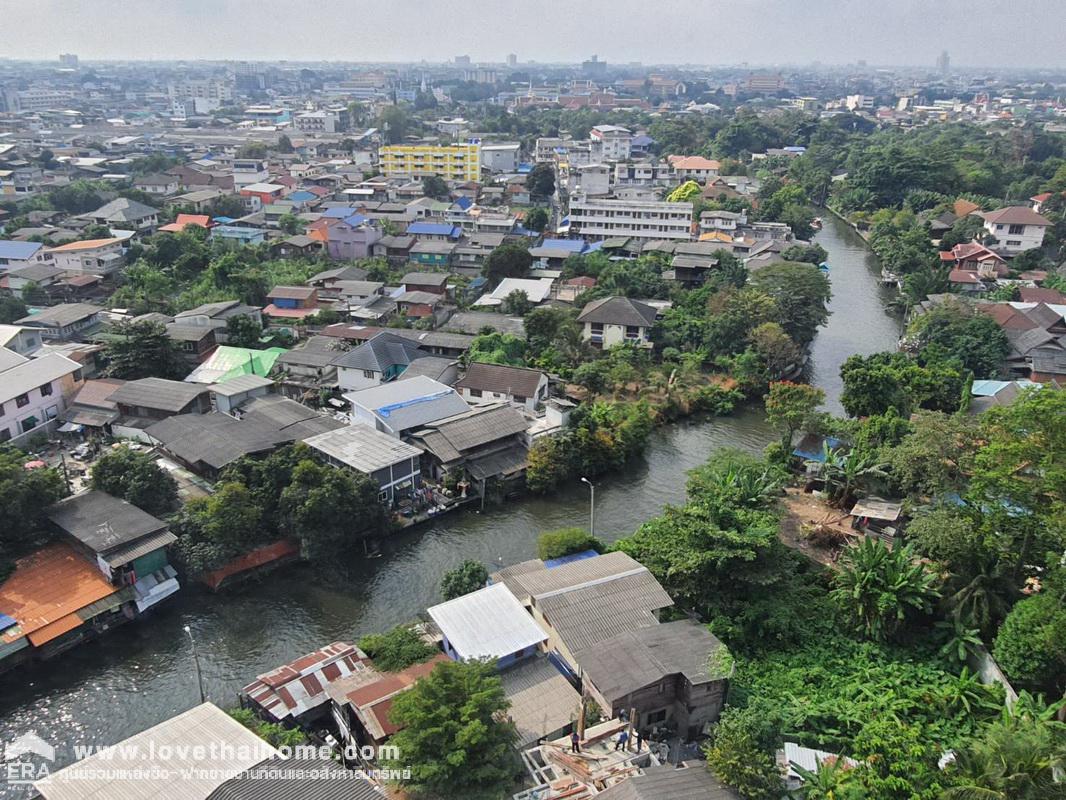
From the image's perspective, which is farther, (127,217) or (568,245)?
(127,217)

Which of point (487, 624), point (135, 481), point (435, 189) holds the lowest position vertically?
point (487, 624)

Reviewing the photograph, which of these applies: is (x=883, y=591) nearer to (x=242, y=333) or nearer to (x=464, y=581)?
(x=464, y=581)

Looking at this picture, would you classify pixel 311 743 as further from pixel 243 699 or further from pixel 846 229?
pixel 846 229

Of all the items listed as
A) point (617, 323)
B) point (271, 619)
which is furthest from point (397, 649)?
point (617, 323)

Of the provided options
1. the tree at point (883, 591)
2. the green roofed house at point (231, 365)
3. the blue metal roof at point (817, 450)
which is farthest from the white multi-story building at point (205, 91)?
the tree at point (883, 591)

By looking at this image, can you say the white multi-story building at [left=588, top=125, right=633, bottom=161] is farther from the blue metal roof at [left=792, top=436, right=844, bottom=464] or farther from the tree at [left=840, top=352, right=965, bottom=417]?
the blue metal roof at [left=792, top=436, right=844, bottom=464]
